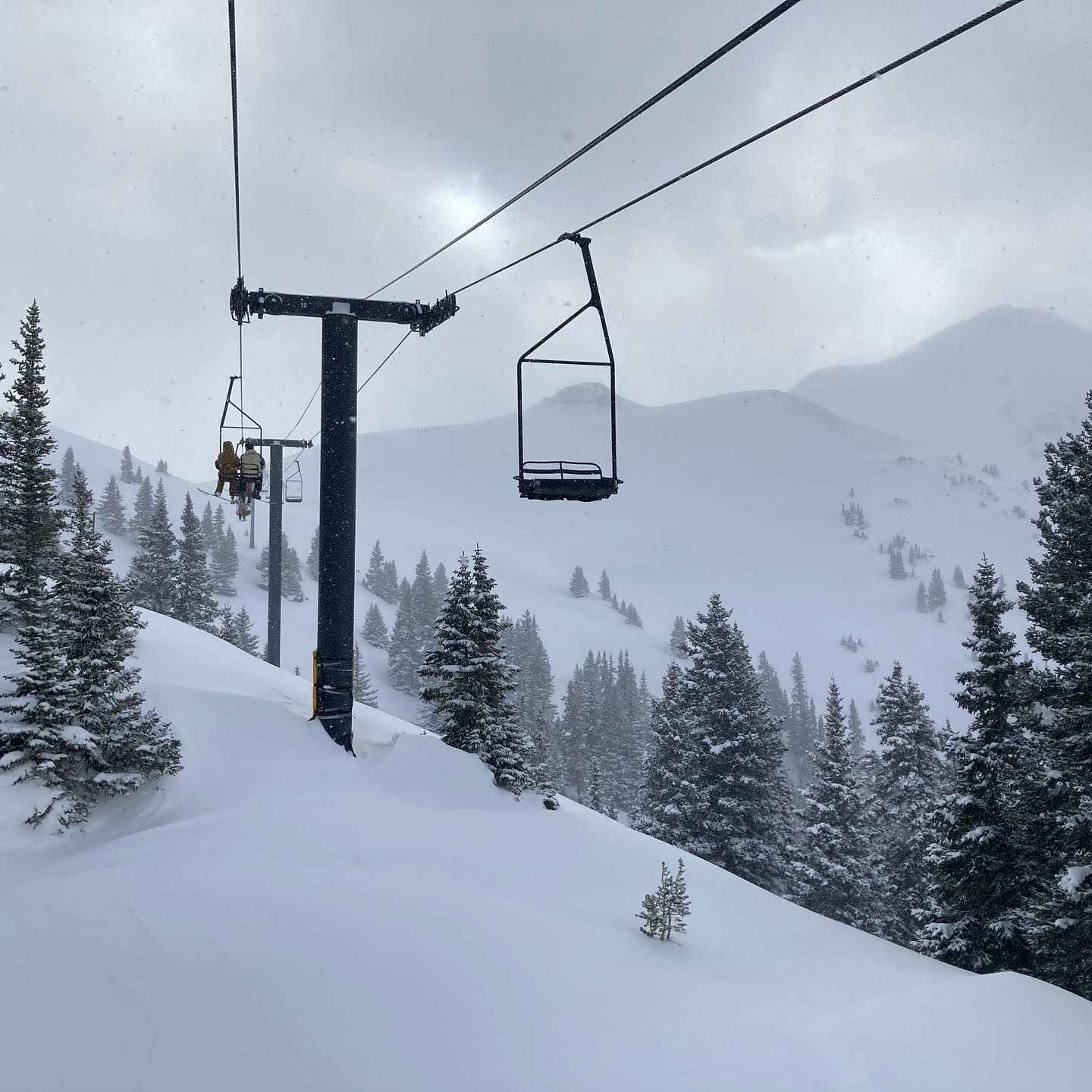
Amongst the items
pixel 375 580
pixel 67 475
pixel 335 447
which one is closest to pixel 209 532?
pixel 375 580

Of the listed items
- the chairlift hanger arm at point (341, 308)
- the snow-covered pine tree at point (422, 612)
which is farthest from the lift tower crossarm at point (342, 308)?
the snow-covered pine tree at point (422, 612)

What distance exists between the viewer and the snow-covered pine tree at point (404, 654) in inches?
3142

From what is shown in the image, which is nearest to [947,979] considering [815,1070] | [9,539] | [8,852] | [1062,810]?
[815,1070]

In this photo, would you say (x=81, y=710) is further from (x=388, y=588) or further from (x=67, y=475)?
(x=67, y=475)

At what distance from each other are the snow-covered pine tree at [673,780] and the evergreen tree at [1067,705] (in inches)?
446

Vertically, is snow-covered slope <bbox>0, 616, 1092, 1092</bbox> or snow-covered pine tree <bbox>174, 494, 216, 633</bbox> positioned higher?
snow-covered pine tree <bbox>174, 494, 216, 633</bbox>

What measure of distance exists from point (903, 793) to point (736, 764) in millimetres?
6828

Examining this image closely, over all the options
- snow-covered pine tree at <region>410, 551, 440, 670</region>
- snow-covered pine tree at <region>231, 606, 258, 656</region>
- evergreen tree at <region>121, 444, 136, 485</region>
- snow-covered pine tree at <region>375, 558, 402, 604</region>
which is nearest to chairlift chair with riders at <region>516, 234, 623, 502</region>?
snow-covered pine tree at <region>231, 606, 258, 656</region>

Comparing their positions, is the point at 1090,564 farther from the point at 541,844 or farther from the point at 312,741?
the point at 312,741

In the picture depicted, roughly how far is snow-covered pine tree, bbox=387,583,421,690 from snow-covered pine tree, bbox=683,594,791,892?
56751 millimetres

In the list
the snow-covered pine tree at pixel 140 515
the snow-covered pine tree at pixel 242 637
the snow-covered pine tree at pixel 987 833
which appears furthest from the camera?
the snow-covered pine tree at pixel 140 515

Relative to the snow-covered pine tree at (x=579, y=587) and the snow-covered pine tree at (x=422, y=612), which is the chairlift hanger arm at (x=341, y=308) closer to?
the snow-covered pine tree at (x=422, y=612)

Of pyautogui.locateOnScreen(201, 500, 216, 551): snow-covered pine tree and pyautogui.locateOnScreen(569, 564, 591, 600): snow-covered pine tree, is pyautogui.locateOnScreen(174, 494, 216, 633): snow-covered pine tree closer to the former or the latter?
pyautogui.locateOnScreen(201, 500, 216, 551): snow-covered pine tree

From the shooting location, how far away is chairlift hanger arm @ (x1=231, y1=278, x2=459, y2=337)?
1324 centimetres
